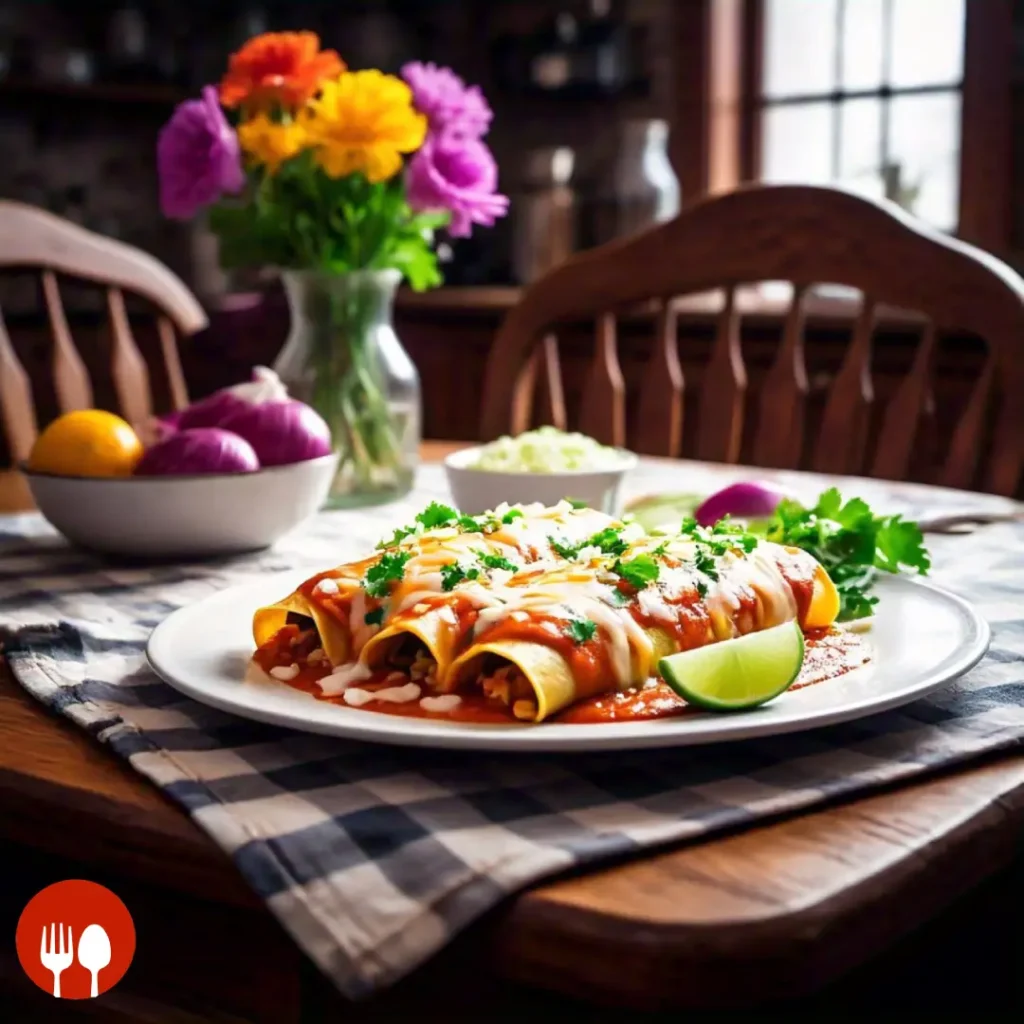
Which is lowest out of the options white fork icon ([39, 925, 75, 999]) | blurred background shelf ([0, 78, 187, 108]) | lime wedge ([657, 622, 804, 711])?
white fork icon ([39, 925, 75, 999])

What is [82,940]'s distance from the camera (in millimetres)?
681

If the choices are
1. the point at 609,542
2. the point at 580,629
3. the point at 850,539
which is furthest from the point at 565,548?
the point at 850,539

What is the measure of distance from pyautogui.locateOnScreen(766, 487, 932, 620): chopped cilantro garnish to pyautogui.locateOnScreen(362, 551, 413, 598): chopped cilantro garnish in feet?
1.00

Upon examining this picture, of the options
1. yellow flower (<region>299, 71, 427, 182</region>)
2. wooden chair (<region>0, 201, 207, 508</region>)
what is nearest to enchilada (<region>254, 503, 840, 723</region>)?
yellow flower (<region>299, 71, 427, 182</region>)

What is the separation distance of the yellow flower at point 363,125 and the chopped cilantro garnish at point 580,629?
71cm

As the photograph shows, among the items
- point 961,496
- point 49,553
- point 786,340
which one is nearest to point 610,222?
point 786,340

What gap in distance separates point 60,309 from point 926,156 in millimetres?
2047

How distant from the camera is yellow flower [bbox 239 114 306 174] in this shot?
1.30m

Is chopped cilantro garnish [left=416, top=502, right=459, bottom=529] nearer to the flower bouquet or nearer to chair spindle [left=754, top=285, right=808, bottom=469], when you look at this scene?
the flower bouquet

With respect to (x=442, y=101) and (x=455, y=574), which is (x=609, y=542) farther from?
(x=442, y=101)

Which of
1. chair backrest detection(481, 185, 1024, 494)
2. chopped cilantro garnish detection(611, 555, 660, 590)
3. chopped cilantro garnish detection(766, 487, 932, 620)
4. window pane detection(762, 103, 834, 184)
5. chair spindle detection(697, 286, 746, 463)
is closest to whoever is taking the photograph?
chopped cilantro garnish detection(611, 555, 660, 590)

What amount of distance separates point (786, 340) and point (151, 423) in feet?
2.72

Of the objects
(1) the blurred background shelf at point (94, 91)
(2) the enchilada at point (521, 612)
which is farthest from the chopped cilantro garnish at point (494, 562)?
(1) the blurred background shelf at point (94, 91)

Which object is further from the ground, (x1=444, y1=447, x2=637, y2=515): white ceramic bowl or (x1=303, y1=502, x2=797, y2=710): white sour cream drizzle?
(x1=303, y1=502, x2=797, y2=710): white sour cream drizzle
